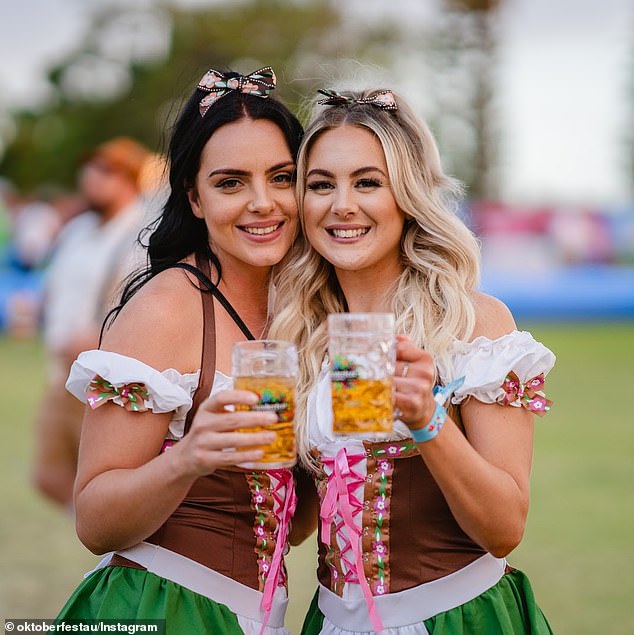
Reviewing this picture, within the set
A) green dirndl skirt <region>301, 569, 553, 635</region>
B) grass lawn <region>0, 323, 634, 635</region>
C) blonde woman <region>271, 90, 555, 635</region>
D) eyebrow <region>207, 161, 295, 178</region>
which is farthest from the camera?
grass lawn <region>0, 323, 634, 635</region>

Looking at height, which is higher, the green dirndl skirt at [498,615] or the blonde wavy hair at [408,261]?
A: the blonde wavy hair at [408,261]

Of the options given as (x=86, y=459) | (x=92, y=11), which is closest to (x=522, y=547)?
(x=86, y=459)

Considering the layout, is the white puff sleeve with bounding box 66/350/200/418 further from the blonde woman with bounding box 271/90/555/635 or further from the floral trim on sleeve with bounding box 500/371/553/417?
the floral trim on sleeve with bounding box 500/371/553/417

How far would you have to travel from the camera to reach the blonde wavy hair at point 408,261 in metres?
2.94

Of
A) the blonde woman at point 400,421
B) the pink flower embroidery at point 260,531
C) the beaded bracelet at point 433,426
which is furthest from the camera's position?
the pink flower embroidery at point 260,531

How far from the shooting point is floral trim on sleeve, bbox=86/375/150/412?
8.91 feet

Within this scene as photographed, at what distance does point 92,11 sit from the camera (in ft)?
138

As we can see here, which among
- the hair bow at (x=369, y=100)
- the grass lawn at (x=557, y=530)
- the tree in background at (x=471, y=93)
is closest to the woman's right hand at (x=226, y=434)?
the hair bow at (x=369, y=100)

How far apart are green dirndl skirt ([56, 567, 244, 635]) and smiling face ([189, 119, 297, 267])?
98 cm

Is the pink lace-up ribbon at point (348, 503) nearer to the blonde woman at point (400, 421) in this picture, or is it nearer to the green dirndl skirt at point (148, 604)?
the blonde woman at point (400, 421)

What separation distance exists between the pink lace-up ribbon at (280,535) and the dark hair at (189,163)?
66cm

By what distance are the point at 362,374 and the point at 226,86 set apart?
4.16 feet

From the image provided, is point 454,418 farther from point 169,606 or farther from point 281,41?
point 281,41

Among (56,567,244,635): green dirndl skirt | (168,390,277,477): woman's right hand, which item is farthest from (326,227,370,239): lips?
(56,567,244,635): green dirndl skirt
